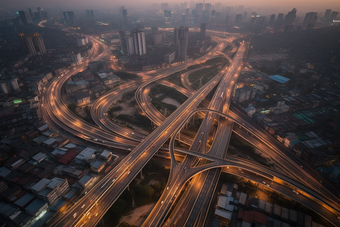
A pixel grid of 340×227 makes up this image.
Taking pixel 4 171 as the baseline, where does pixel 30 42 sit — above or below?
above

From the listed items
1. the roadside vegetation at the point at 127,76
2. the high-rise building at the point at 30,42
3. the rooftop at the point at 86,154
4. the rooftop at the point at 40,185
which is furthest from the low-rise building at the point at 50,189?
the high-rise building at the point at 30,42

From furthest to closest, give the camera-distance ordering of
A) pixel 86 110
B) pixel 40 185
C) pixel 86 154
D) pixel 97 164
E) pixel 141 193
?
pixel 86 110, pixel 86 154, pixel 97 164, pixel 141 193, pixel 40 185

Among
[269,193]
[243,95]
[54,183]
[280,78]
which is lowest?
[269,193]

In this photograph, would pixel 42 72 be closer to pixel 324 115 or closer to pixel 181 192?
pixel 181 192

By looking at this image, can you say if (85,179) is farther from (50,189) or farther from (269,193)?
(269,193)

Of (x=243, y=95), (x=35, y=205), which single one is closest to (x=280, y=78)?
(x=243, y=95)

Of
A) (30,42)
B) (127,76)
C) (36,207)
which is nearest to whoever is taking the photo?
(36,207)

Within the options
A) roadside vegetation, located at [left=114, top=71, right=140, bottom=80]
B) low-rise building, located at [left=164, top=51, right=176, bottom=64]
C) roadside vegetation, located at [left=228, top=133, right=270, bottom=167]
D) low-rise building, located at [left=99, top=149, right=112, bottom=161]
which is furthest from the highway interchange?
low-rise building, located at [left=164, top=51, right=176, bottom=64]
